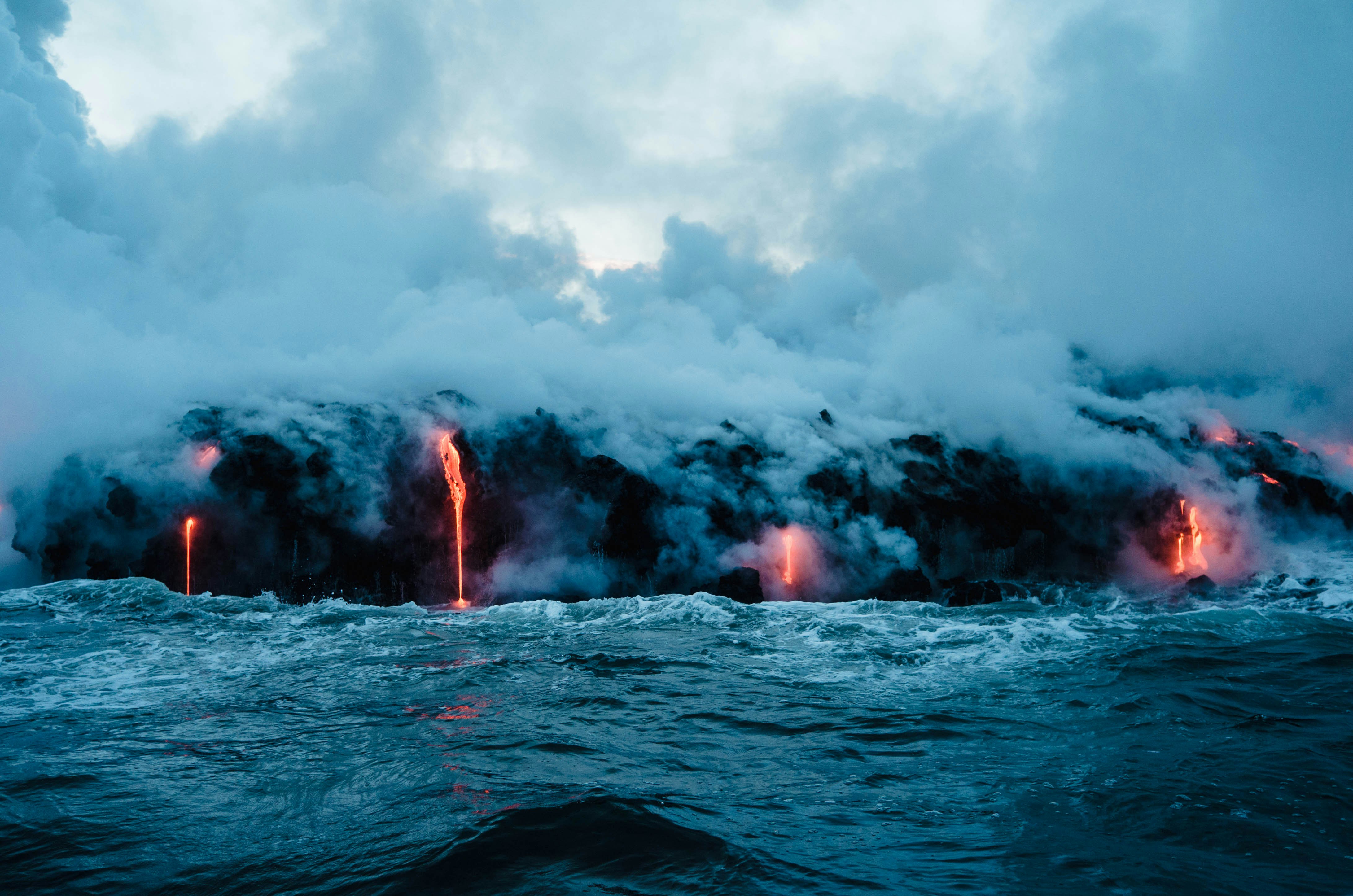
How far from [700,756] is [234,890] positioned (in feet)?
20.1

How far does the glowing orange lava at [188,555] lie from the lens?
3650cm

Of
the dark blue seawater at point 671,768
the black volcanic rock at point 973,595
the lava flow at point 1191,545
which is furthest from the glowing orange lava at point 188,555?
the lava flow at point 1191,545

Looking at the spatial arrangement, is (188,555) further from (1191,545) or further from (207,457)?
(1191,545)

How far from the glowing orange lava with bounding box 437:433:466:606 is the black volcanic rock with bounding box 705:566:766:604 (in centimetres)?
1551

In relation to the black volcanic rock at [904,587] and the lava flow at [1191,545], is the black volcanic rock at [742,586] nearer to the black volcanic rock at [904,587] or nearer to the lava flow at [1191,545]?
the black volcanic rock at [904,587]

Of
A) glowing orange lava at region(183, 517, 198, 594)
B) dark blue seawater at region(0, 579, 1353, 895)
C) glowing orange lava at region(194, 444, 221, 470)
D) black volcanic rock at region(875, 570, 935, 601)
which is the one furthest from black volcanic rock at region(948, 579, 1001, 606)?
glowing orange lava at region(194, 444, 221, 470)

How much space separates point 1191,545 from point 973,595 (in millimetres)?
26414

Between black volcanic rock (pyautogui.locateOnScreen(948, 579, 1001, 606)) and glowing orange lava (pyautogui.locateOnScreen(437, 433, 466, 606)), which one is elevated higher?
glowing orange lava (pyautogui.locateOnScreen(437, 433, 466, 606))

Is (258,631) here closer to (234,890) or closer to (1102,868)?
(234,890)

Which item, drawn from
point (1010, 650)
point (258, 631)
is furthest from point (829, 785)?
point (258, 631)

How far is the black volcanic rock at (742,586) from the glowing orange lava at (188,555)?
2855 cm

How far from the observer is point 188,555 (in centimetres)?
Answer: 3716

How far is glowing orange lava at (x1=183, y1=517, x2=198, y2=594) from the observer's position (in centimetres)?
3650

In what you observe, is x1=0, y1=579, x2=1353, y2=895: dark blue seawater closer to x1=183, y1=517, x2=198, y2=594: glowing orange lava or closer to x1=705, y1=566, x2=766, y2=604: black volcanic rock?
x1=183, y1=517, x2=198, y2=594: glowing orange lava
